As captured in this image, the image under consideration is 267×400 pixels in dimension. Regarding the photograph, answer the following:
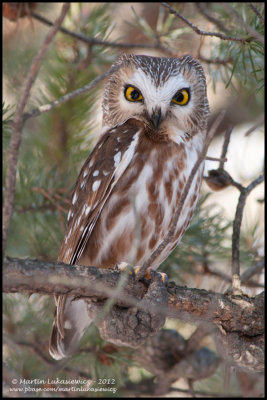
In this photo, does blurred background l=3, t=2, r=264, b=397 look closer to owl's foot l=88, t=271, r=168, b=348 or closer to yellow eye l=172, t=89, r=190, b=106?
yellow eye l=172, t=89, r=190, b=106

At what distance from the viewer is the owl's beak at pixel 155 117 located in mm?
2217

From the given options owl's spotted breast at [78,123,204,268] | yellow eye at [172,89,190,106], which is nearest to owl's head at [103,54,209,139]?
yellow eye at [172,89,190,106]

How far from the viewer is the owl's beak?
222cm

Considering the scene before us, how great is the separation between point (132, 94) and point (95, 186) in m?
0.50

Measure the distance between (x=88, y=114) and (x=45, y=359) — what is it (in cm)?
125

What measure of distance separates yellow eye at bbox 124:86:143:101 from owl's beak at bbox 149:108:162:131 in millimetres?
159

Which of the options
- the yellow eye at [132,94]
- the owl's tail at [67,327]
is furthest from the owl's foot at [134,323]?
the yellow eye at [132,94]

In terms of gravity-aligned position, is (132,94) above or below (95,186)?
above

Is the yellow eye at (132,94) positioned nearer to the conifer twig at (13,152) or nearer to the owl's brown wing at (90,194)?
the owl's brown wing at (90,194)

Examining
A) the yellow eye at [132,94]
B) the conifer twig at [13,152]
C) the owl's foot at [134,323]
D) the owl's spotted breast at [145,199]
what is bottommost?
the owl's foot at [134,323]

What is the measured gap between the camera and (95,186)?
90.9 inches

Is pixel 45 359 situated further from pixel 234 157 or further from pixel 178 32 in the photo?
pixel 178 32


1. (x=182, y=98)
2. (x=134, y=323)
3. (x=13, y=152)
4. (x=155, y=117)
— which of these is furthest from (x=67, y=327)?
(x=13, y=152)

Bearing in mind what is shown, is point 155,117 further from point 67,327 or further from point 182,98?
point 67,327
